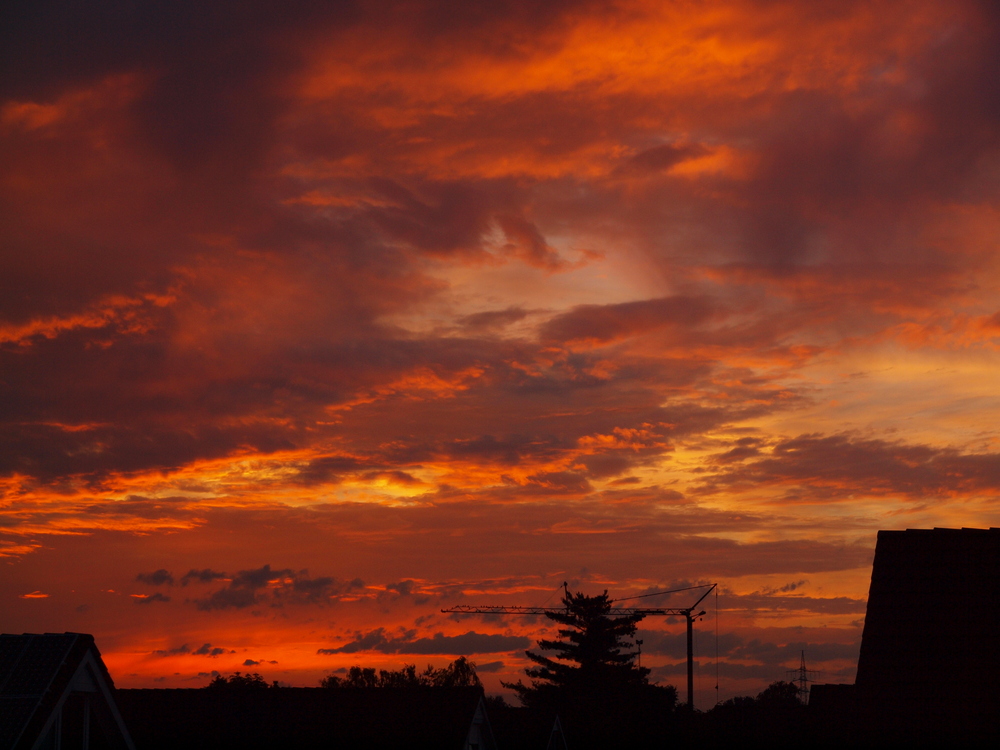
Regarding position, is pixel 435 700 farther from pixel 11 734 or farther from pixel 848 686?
pixel 11 734

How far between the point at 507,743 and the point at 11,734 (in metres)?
26.7

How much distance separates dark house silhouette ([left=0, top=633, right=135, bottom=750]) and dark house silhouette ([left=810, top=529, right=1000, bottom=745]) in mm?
20896

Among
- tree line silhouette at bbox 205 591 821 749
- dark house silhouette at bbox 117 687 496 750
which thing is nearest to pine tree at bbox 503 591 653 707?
tree line silhouette at bbox 205 591 821 749

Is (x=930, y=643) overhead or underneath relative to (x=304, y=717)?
overhead

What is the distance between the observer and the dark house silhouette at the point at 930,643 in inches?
1134

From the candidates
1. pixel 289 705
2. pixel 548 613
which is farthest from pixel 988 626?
pixel 548 613

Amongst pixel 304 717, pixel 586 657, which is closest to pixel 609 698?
pixel 586 657

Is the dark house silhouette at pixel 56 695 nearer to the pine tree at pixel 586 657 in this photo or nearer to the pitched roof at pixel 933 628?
the pitched roof at pixel 933 628

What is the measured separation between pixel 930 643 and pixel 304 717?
66.0ft

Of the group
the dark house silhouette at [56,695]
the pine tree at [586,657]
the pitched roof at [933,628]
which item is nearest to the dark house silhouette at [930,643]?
the pitched roof at [933,628]

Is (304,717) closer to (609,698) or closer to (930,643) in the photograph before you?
(930,643)

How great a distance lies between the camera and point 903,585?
31.6 metres

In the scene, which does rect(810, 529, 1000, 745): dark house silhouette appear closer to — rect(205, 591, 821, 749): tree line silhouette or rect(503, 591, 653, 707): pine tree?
rect(205, 591, 821, 749): tree line silhouette

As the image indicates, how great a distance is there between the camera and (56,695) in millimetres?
18984
